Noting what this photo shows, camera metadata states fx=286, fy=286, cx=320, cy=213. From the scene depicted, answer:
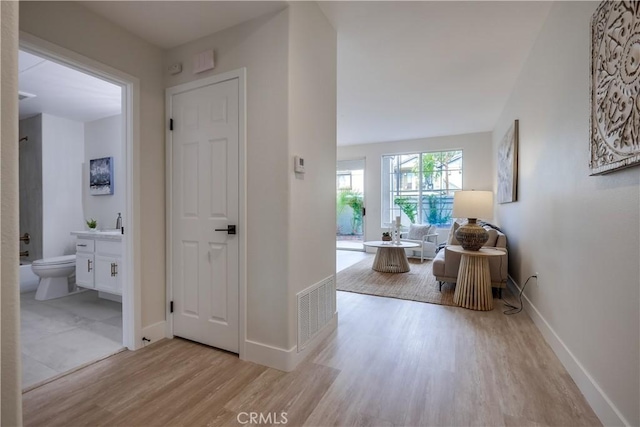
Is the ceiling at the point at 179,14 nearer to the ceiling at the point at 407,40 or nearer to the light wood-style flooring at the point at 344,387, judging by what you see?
the ceiling at the point at 407,40

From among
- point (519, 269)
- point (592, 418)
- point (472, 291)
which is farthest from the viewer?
point (519, 269)

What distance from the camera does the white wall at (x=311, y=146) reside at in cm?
194

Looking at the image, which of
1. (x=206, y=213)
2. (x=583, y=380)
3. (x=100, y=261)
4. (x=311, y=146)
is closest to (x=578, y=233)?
(x=583, y=380)

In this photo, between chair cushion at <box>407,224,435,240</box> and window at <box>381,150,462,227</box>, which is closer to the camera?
chair cushion at <box>407,224,435,240</box>

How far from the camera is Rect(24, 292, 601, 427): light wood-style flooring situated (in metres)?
1.47

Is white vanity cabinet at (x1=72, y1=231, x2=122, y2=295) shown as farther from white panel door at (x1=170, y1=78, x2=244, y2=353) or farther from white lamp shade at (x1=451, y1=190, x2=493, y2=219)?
white lamp shade at (x1=451, y1=190, x2=493, y2=219)

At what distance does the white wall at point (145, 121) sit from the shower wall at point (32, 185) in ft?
9.46

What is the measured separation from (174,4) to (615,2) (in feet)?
8.06

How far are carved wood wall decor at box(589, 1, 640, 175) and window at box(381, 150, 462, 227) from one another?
16.1ft

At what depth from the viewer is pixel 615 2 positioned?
1349 mm

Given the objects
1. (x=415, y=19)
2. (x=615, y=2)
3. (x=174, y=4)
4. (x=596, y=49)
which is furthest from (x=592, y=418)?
(x=174, y=4)

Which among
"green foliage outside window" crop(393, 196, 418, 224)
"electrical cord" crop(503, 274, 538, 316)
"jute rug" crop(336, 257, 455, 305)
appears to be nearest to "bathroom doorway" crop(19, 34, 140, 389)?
"jute rug" crop(336, 257, 455, 305)

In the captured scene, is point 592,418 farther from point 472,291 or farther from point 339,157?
point 339,157

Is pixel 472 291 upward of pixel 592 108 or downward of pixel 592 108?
downward
